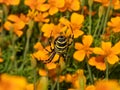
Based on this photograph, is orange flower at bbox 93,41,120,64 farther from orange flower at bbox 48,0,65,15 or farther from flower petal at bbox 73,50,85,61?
orange flower at bbox 48,0,65,15

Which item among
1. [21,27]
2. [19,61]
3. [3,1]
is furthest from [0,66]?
[3,1]

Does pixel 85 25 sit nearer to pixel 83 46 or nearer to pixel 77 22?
pixel 77 22

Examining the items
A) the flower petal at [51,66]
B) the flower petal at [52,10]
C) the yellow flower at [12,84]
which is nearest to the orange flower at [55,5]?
the flower petal at [52,10]

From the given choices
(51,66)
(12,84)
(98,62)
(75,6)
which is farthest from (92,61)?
(12,84)

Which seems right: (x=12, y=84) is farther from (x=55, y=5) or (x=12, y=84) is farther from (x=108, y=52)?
(x=55, y=5)

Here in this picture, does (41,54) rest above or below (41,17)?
below
